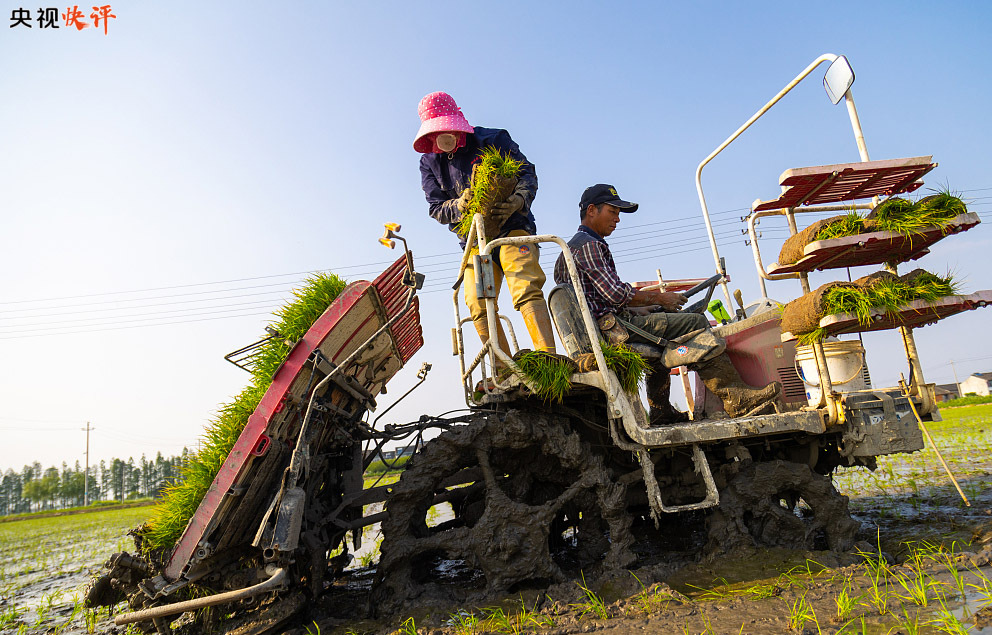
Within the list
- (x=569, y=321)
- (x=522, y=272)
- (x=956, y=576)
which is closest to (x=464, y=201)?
(x=522, y=272)

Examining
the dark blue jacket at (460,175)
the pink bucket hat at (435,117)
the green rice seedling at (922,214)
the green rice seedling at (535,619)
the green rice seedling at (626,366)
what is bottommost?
the green rice seedling at (535,619)

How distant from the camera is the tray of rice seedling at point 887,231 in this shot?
316 centimetres

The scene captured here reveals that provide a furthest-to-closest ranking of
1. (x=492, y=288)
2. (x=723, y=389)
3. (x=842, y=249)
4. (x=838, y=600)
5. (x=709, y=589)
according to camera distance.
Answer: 1. (x=723, y=389)
2. (x=492, y=288)
3. (x=842, y=249)
4. (x=709, y=589)
5. (x=838, y=600)

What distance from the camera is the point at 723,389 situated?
389cm

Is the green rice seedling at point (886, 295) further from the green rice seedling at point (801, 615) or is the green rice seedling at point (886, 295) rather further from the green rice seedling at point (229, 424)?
the green rice seedling at point (229, 424)

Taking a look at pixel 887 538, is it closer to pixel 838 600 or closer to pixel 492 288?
pixel 838 600

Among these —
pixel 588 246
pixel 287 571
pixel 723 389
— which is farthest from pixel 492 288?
pixel 287 571

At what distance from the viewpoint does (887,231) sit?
3.19 meters

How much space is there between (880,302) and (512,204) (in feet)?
8.29

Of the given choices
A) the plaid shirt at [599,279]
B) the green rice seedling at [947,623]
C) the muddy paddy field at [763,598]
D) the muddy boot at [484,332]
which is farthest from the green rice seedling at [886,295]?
the muddy boot at [484,332]

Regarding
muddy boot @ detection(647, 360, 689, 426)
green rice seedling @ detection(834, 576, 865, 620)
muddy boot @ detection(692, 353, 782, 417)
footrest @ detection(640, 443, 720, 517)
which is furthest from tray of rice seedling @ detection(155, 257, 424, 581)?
green rice seedling @ detection(834, 576, 865, 620)

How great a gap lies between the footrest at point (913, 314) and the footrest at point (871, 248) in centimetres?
40

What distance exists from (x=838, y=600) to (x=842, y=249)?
2.06m

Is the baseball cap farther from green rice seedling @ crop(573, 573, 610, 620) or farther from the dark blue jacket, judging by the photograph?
green rice seedling @ crop(573, 573, 610, 620)
